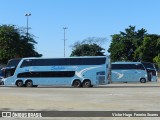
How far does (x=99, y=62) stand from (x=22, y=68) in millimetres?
7757

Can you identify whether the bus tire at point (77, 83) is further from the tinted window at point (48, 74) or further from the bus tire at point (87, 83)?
the tinted window at point (48, 74)

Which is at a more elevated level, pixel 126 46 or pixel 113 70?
pixel 126 46

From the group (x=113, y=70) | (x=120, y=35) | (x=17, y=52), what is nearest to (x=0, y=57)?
(x=17, y=52)

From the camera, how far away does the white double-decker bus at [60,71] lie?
4203 cm

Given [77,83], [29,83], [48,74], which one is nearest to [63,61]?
[48,74]

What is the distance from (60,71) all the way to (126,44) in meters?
58.7

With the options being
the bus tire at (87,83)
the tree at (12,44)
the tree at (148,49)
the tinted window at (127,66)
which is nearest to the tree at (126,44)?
the tree at (148,49)

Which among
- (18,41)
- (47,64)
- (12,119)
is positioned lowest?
(12,119)

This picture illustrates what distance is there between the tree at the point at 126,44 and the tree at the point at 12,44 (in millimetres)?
30112

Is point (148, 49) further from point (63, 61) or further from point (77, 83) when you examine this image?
point (63, 61)

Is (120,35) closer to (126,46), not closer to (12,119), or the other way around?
(126,46)

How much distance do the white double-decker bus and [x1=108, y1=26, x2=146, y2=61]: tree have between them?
56.5 metres

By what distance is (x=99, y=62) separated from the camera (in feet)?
138

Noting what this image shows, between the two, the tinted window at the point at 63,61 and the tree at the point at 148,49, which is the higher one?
the tree at the point at 148,49
